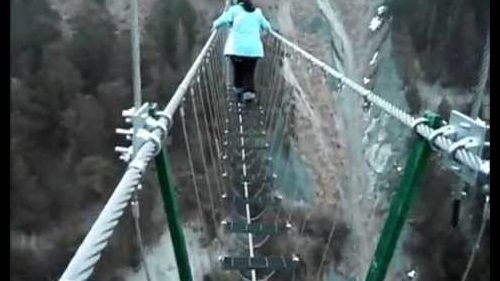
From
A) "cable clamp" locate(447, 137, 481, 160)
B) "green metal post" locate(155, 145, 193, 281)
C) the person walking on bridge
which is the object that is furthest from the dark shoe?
"cable clamp" locate(447, 137, 481, 160)

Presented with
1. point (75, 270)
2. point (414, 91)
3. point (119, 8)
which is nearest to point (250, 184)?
point (75, 270)

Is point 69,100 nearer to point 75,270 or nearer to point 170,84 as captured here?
point 170,84

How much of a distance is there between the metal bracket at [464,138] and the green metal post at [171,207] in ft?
1.17

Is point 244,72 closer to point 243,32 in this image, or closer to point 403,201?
point 243,32

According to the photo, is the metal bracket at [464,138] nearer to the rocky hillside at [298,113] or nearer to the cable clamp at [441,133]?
the cable clamp at [441,133]

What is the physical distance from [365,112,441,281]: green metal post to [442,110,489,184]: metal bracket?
0.09 metres

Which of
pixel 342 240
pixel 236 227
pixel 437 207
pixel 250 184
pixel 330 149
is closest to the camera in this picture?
pixel 236 227

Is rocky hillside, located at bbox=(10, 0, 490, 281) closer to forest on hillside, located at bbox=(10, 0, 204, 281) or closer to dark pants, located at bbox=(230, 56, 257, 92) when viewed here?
forest on hillside, located at bbox=(10, 0, 204, 281)

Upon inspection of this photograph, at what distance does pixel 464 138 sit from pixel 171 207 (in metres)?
0.44

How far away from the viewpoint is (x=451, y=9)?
18.5 ft

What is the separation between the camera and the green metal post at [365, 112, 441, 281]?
1.13 meters

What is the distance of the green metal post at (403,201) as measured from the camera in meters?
1.13

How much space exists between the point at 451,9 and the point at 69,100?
251cm

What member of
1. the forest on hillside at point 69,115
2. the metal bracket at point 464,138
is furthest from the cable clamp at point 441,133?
the forest on hillside at point 69,115
